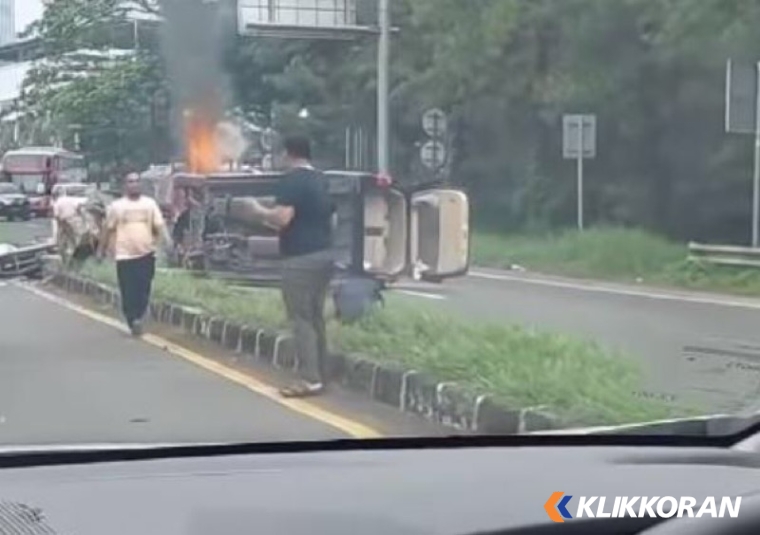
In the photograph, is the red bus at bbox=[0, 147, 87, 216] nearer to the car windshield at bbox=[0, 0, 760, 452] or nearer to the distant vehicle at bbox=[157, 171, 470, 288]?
the car windshield at bbox=[0, 0, 760, 452]

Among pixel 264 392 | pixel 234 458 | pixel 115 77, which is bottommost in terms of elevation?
pixel 264 392

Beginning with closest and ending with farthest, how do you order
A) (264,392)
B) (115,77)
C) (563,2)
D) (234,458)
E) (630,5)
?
(234,458) < (264,392) < (115,77) < (563,2) < (630,5)

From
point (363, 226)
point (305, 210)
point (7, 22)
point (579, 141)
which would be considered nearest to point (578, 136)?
point (579, 141)

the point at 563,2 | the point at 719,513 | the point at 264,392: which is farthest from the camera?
the point at 563,2

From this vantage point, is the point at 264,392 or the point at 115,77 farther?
the point at 115,77

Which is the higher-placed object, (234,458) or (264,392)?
(234,458)

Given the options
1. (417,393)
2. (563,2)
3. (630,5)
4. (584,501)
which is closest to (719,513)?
(584,501)

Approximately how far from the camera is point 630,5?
14984 mm

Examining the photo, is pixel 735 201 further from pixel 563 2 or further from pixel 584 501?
pixel 584 501

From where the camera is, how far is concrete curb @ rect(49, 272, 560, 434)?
Result: 5531 mm

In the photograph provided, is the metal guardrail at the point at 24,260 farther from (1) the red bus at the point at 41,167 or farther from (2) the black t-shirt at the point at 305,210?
(2) the black t-shirt at the point at 305,210

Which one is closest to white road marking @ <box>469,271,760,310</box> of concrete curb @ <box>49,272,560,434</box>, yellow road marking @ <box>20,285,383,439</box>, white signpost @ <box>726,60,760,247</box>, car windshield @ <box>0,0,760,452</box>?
car windshield @ <box>0,0,760,452</box>

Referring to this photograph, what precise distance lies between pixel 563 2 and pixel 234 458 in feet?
32.8

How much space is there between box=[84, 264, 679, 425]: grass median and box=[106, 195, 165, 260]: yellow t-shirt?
4.54 ft
